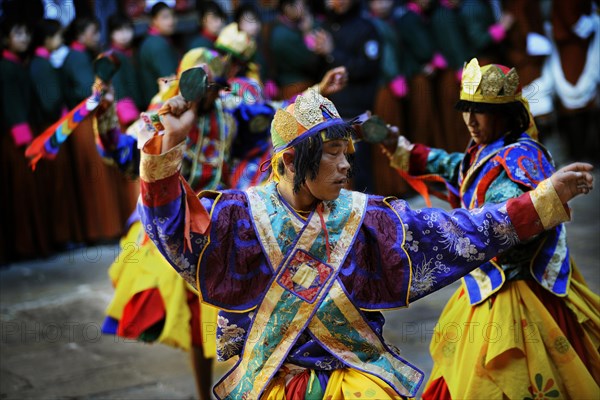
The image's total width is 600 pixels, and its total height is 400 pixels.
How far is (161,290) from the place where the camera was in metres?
4.86

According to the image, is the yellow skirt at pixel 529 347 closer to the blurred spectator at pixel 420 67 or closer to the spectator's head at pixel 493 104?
the spectator's head at pixel 493 104

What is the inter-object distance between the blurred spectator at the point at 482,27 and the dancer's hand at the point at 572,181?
6600 millimetres

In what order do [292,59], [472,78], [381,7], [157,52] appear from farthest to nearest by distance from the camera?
[381,7] < [292,59] < [157,52] < [472,78]

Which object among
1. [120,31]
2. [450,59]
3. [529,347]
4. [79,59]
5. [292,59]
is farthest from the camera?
[450,59]

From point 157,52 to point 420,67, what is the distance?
8.78 feet

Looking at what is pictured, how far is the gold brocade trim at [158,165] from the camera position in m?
2.85

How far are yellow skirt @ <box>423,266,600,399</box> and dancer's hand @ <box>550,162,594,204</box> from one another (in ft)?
2.40

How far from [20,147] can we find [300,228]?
19.5ft

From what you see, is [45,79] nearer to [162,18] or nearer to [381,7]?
[162,18]

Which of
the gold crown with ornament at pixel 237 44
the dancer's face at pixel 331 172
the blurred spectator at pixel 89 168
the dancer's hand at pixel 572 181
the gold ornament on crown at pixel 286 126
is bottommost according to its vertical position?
the blurred spectator at pixel 89 168

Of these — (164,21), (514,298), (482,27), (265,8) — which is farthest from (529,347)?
(265,8)

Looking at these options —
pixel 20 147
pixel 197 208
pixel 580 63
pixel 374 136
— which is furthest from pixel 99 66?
pixel 580 63

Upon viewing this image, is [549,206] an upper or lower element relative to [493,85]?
lower

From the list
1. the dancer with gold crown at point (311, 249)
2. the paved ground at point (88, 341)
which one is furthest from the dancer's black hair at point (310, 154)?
the paved ground at point (88, 341)
